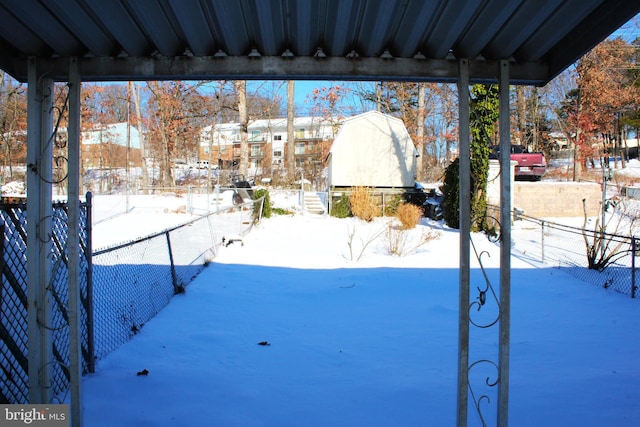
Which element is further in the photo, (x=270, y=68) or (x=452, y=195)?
(x=452, y=195)

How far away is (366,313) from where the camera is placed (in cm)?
745

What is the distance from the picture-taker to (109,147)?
43031mm

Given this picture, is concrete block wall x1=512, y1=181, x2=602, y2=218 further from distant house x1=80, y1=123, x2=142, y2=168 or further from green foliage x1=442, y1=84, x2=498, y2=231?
distant house x1=80, y1=123, x2=142, y2=168

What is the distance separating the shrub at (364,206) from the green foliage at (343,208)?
1227 mm

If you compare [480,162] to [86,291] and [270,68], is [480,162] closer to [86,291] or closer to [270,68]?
[86,291]

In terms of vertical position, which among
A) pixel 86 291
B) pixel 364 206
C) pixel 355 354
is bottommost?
pixel 355 354

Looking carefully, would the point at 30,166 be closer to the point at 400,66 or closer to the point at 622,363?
the point at 400,66

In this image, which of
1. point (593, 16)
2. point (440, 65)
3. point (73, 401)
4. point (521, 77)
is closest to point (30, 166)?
point (73, 401)

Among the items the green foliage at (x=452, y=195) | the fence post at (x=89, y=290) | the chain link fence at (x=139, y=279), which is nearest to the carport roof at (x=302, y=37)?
the fence post at (x=89, y=290)

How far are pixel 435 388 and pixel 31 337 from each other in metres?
3.21

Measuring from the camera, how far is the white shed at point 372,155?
922 inches

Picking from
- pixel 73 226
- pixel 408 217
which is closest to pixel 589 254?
pixel 408 217

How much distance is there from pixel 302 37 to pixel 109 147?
4469 cm

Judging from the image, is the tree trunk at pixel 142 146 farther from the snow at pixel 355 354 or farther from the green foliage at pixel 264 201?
the snow at pixel 355 354
